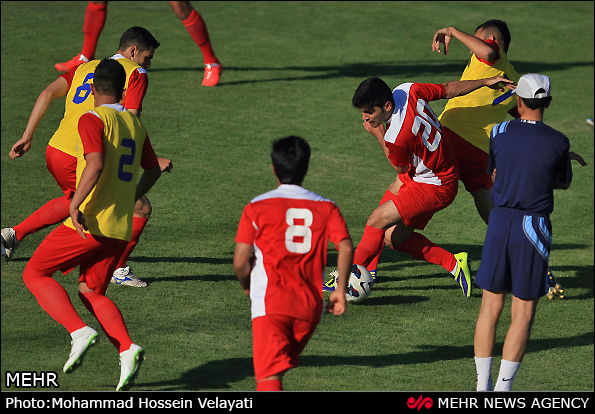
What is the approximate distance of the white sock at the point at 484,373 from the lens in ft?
14.3

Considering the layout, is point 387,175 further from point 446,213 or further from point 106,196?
point 106,196

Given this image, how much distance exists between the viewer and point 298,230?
360 centimetres

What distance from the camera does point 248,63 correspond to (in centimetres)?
1263

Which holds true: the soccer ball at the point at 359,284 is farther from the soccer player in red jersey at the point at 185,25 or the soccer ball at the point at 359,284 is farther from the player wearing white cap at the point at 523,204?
the soccer player in red jersey at the point at 185,25

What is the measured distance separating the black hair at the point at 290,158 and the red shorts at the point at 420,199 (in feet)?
6.78

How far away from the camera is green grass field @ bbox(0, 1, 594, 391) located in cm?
493

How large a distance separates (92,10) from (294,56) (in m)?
4.07

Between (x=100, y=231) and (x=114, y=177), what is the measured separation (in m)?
0.32

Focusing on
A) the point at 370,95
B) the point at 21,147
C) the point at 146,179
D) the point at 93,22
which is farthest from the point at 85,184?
the point at 93,22

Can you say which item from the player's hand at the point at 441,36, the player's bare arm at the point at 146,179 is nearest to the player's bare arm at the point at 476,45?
the player's hand at the point at 441,36

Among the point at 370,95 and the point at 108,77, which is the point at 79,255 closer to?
the point at 108,77

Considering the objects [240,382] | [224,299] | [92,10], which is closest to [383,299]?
[224,299]

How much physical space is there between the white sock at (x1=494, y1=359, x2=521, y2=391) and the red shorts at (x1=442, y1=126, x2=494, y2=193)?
7.32 ft

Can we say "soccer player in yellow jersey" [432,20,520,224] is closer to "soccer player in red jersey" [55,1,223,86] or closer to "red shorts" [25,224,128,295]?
"red shorts" [25,224,128,295]
